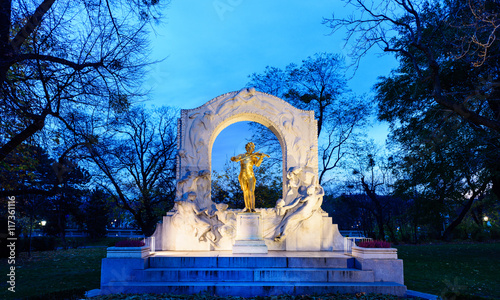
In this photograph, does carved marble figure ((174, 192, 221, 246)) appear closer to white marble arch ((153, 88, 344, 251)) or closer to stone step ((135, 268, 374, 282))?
white marble arch ((153, 88, 344, 251))

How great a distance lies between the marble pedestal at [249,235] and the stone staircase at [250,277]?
908 millimetres

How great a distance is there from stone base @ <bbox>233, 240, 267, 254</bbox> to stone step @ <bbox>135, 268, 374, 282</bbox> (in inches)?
61.2

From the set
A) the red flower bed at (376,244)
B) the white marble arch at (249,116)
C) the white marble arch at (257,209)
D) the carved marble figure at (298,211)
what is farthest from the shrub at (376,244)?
the white marble arch at (249,116)

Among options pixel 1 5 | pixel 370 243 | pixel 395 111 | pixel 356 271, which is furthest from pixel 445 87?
pixel 1 5

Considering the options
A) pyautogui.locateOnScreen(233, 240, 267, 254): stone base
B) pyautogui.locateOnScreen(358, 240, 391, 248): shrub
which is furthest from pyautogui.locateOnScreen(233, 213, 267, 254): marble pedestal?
pyautogui.locateOnScreen(358, 240, 391, 248): shrub

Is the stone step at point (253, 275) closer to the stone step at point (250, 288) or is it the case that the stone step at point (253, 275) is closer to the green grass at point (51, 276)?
the stone step at point (250, 288)

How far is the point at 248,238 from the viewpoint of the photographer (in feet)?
34.6

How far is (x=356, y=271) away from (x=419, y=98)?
9.42 meters

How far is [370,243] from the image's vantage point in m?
9.30

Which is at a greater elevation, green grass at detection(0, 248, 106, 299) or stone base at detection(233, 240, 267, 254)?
stone base at detection(233, 240, 267, 254)

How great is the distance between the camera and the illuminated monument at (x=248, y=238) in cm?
852

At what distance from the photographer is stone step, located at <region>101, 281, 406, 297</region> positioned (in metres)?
8.06

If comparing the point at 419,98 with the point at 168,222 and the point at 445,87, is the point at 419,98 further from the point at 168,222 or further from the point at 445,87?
the point at 168,222

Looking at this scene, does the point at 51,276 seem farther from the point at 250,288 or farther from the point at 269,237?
the point at 250,288
